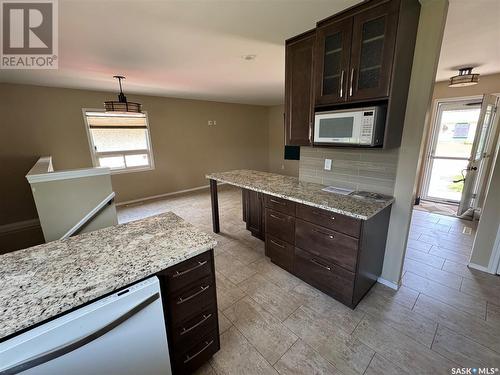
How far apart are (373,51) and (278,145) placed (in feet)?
19.0

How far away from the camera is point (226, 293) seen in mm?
2107

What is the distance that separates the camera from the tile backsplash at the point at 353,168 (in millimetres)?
1979

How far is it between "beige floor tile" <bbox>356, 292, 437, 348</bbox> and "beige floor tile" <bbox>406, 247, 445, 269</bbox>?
0.95 metres

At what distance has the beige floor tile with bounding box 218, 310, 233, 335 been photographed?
5.62 feet

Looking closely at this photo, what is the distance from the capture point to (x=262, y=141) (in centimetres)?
747

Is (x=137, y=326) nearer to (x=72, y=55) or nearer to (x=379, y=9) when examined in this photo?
(x=379, y=9)

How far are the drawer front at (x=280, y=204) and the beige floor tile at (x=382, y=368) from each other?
121cm

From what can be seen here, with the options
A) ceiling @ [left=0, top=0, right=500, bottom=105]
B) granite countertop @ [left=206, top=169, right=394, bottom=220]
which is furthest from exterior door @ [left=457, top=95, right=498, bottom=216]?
granite countertop @ [left=206, top=169, right=394, bottom=220]

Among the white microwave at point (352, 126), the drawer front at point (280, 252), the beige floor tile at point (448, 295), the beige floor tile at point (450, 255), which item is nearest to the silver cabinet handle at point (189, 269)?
the drawer front at point (280, 252)

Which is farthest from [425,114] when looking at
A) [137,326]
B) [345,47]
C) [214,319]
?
[137,326]

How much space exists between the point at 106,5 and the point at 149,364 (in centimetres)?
227

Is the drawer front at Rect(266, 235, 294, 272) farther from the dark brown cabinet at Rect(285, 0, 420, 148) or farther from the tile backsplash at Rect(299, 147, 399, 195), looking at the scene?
the dark brown cabinet at Rect(285, 0, 420, 148)

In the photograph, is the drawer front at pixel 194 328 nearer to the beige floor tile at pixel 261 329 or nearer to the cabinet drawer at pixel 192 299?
the cabinet drawer at pixel 192 299

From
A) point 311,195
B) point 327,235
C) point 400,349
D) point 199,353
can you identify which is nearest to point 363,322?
point 400,349
